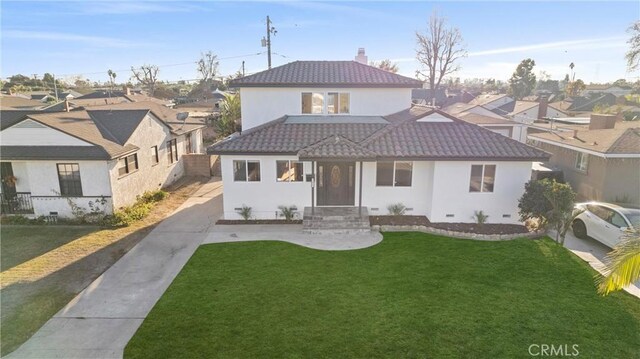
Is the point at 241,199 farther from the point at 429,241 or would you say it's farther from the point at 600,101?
the point at 600,101

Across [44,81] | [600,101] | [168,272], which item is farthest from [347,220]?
[44,81]

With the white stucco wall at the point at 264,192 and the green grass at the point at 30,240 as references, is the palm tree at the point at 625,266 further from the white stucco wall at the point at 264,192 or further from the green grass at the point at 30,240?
the green grass at the point at 30,240

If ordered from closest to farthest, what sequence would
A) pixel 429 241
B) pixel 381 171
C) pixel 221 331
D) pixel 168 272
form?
pixel 221 331, pixel 168 272, pixel 429 241, pixel 381 171

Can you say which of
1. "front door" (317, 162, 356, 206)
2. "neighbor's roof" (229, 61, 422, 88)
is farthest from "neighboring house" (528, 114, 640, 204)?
"front door" (317, 162, 356, 206)

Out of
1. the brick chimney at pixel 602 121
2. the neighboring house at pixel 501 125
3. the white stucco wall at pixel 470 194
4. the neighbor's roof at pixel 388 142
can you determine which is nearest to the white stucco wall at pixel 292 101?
the neighbor's roof at pixel 388 142

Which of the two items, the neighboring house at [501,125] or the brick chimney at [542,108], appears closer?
the neighboring house at [501,125]
